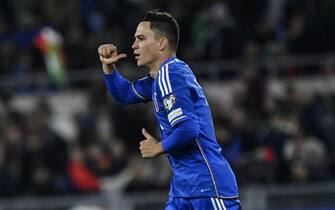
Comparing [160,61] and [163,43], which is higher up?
[163,43]

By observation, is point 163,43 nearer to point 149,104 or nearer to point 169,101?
point 169,101

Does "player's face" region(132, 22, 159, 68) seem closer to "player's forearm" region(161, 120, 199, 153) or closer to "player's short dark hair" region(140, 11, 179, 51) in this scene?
"player's short dark hair" region(140, 11, 179, 51)

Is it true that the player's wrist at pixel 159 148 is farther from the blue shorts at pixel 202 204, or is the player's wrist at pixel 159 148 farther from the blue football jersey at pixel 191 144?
the blue shorts at pixel 202 204

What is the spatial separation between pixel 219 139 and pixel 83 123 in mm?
2768

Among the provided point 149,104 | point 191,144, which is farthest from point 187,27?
point 191,144

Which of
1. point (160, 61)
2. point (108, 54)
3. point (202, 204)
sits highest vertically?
point (108, 54)

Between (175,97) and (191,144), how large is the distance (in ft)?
1.24

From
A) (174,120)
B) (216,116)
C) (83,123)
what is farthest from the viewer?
(83,123)

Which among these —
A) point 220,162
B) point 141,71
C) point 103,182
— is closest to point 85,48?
point 141,71

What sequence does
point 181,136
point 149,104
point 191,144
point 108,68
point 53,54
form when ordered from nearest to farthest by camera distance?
point 181,136 → point 191,144 → point 108,68 → point 149,104 → point 53,54

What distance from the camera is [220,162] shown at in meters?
8.23

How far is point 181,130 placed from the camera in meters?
7.94

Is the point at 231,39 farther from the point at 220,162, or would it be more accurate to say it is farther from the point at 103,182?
the point at 220,162

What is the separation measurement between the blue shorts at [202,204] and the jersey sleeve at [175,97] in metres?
0.58
